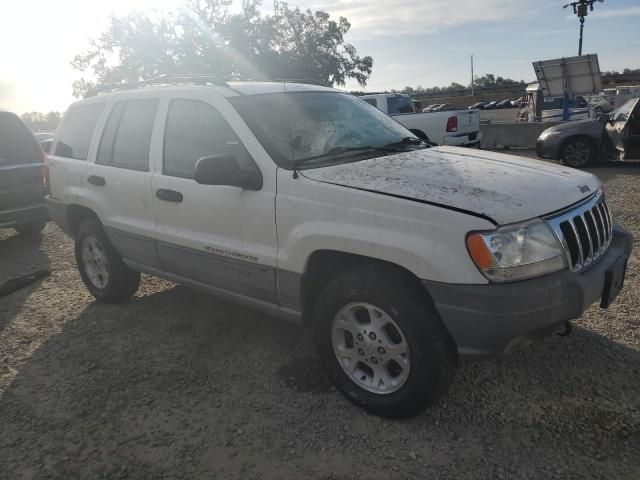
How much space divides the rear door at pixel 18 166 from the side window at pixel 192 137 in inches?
165

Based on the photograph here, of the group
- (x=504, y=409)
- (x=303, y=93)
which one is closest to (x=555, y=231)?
(x=504, y=409)

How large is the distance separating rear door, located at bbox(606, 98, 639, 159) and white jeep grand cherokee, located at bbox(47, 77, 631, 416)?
8108 millimetres

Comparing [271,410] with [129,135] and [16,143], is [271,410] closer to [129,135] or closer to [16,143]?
[129,135]

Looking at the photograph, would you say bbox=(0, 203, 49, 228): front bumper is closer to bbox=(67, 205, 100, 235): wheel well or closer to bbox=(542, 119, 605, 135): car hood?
bbox=(67, 205, 100, 235): wheel well

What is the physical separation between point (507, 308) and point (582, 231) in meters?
0.72

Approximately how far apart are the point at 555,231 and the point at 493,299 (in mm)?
497

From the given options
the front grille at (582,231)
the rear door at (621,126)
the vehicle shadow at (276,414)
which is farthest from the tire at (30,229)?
the rear door at (621,126)

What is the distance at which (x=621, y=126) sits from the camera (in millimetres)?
10188

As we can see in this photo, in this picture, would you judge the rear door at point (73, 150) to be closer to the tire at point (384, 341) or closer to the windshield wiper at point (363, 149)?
the windshield wiper at point (363, 149)

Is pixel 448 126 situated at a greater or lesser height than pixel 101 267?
greater

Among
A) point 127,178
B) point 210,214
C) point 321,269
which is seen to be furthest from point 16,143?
point 321,269

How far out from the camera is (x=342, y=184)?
2814mm

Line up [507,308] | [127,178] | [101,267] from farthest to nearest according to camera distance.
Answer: [101,267] < [127,178] < [507,308]

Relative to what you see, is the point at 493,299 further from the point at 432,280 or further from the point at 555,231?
the point at 555,231
